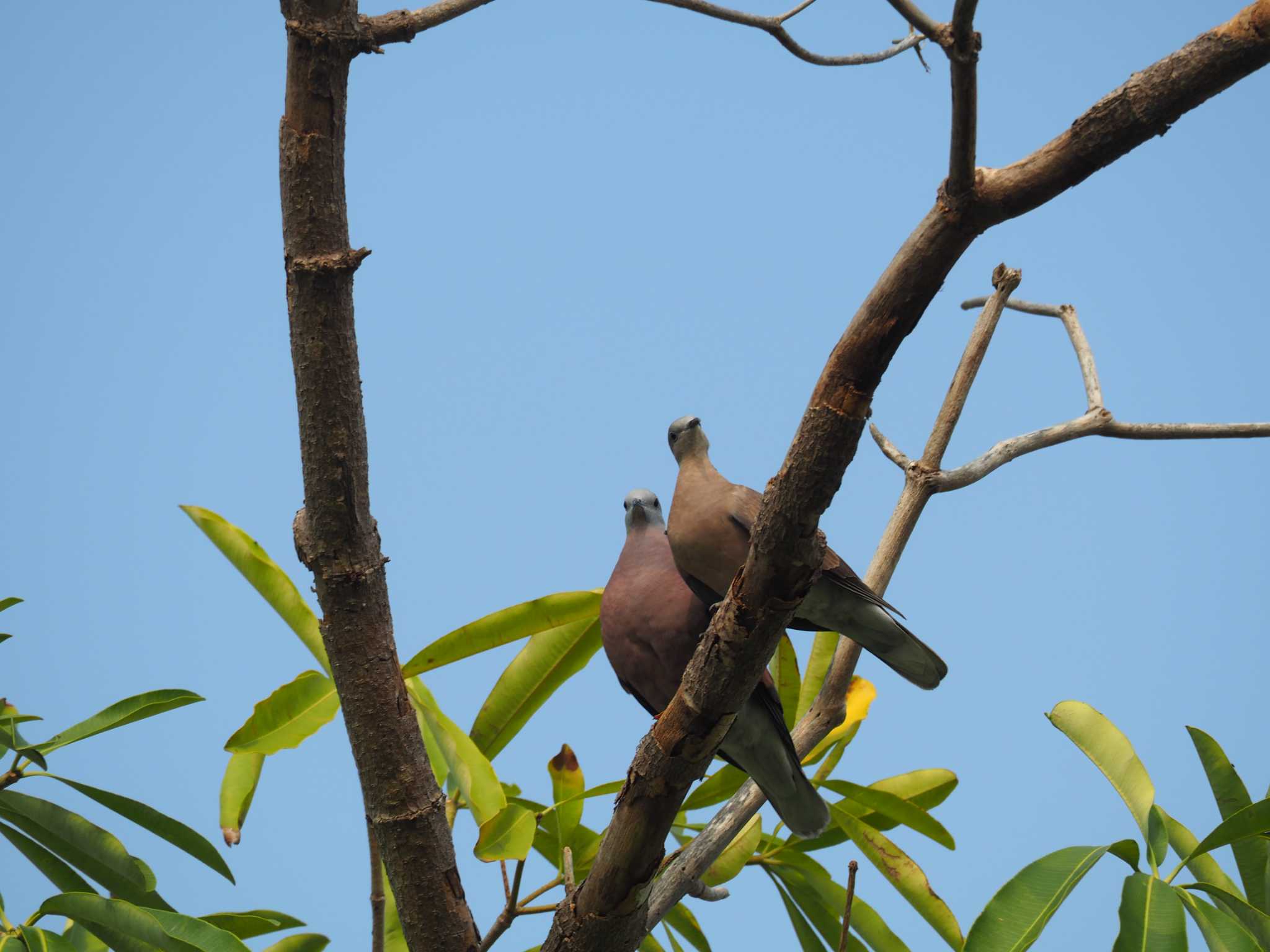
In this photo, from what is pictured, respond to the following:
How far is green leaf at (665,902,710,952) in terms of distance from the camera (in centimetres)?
210

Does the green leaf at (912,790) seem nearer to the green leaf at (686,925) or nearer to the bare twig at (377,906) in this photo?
the green leaf at (686,925)

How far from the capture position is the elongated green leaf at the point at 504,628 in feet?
6.27

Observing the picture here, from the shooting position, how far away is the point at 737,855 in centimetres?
203

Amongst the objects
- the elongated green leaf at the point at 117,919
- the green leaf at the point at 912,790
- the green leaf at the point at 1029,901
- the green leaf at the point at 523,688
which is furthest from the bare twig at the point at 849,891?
the elongated green leaf at the point at 117,919

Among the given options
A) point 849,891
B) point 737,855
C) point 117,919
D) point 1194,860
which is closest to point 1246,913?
point 1194,860

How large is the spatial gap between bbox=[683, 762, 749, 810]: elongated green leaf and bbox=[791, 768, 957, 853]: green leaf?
0.51ft

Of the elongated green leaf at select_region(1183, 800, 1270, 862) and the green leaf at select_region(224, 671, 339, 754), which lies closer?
the elongated green leaf at select_region(1183, 800, 1270, 862)

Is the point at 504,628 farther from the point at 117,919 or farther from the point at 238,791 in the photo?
the point at 117,919

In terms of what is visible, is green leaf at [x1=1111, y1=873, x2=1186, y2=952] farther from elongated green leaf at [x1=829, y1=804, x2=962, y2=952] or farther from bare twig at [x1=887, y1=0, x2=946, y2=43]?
bare twig at [x1=887, y1=0, x2=946, y2=43]

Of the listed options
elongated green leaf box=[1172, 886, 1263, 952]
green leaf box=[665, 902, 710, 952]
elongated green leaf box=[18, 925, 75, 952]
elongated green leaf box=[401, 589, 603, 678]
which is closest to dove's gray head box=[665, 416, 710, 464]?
elongated green leaf box=[401, 589, 603, 678]

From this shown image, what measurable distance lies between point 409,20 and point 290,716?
107cm

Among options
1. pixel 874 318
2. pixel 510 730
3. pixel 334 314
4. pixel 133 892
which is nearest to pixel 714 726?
pixel 874 318

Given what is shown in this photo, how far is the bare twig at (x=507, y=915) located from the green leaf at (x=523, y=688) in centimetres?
39

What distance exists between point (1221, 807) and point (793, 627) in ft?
2.95
